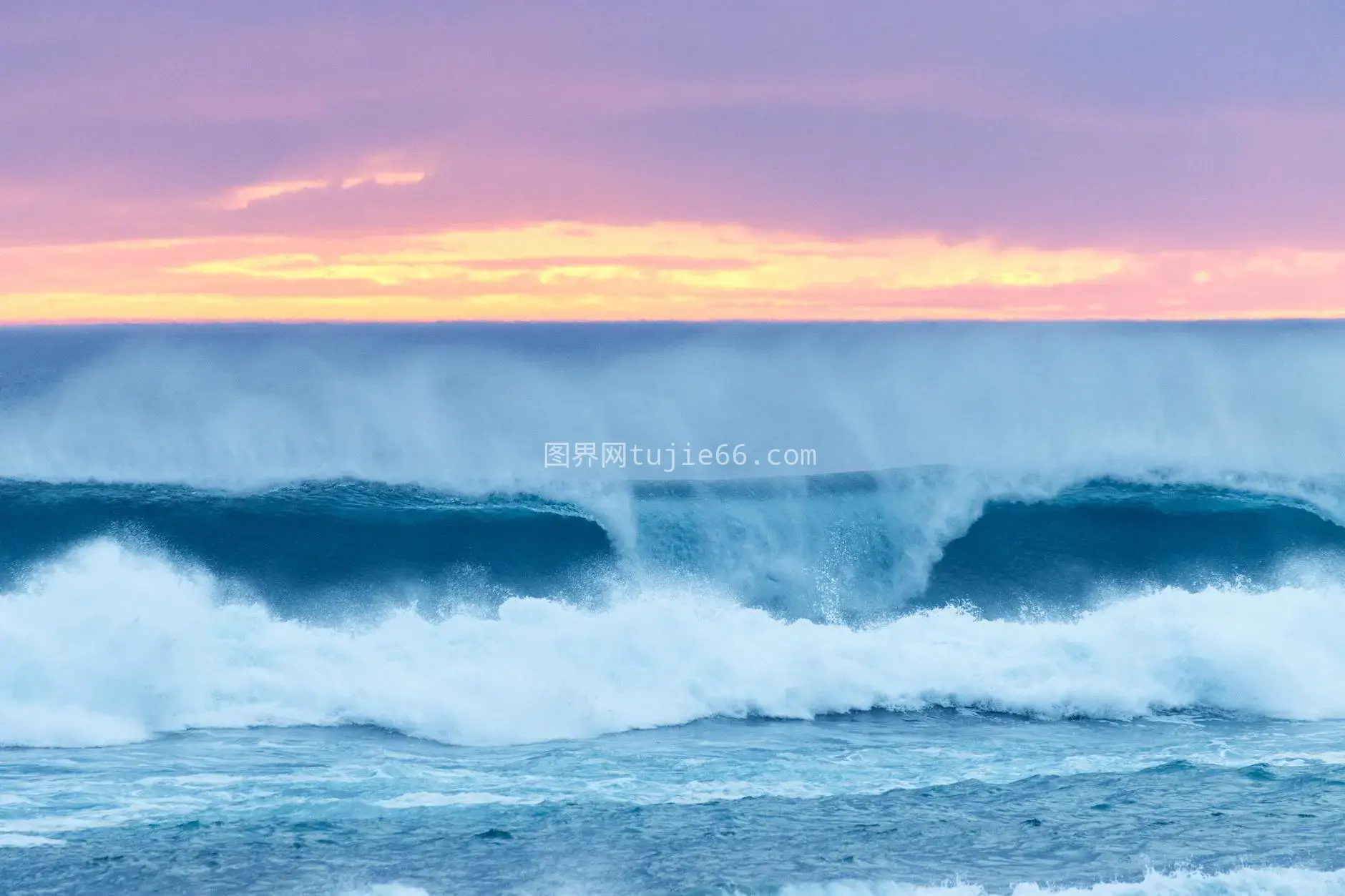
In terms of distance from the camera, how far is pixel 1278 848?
877 centimetres

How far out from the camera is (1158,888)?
8086 millimetres

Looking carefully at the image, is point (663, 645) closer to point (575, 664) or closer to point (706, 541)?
Answer: point (575, 664)

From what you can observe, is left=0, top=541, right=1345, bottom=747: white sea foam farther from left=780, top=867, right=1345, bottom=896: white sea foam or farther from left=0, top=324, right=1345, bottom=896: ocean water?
left=780, top=867, right=1345, bottom=896: white sea foam

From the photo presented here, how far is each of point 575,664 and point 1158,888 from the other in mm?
5838

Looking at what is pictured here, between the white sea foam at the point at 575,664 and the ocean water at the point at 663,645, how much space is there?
42mm

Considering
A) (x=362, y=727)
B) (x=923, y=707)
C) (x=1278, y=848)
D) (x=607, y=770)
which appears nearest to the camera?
(x=1278, y=848)

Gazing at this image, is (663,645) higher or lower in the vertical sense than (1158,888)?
higher

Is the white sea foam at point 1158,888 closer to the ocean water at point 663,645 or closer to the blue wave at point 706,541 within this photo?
the ocean water at point 663,645

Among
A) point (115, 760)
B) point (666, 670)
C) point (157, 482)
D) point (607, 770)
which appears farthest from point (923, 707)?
point (157, 482)

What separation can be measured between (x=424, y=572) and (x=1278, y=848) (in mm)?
9127

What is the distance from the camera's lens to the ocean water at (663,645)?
28.8 feet

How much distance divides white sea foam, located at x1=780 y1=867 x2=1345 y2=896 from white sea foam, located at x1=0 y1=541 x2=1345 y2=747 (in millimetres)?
3877

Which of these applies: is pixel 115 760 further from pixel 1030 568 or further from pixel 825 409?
pixel 825 409

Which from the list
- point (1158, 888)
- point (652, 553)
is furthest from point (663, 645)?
point (1158, 888)
